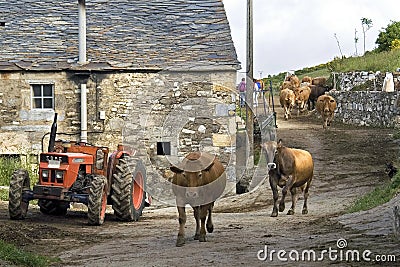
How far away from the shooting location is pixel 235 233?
13.4 m

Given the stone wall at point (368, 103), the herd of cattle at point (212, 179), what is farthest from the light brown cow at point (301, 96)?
the herd of cattle at point (212, 179)

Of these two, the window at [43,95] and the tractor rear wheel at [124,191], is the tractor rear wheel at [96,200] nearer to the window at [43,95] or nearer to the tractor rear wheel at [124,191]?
the tractor rear wheel at [124,191]

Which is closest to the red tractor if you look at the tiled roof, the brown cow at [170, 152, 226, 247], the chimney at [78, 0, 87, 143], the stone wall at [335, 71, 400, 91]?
the brown cow at [170, 152, 226, 247]

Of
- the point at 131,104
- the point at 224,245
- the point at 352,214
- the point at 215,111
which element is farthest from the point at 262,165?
the point at 224,245

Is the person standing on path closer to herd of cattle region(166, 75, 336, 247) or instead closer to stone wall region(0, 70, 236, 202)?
stone wall region(0, 70, 236, 202)

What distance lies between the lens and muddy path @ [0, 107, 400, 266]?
1067cm

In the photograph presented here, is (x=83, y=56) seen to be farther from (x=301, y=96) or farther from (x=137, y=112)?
(x=301, y=96)

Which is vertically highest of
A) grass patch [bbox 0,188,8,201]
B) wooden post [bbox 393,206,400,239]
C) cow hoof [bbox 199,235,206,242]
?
wooden post [bbox 393,206,400,239]

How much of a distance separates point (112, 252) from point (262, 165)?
1144 cm

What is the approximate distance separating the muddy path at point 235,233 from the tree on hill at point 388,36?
74.8 ft

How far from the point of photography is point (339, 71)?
40.5m

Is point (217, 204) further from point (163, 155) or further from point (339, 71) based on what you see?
point (339, 71)

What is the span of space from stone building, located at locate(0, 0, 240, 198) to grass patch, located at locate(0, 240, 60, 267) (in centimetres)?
1230

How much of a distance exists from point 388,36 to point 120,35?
22.8 metres
